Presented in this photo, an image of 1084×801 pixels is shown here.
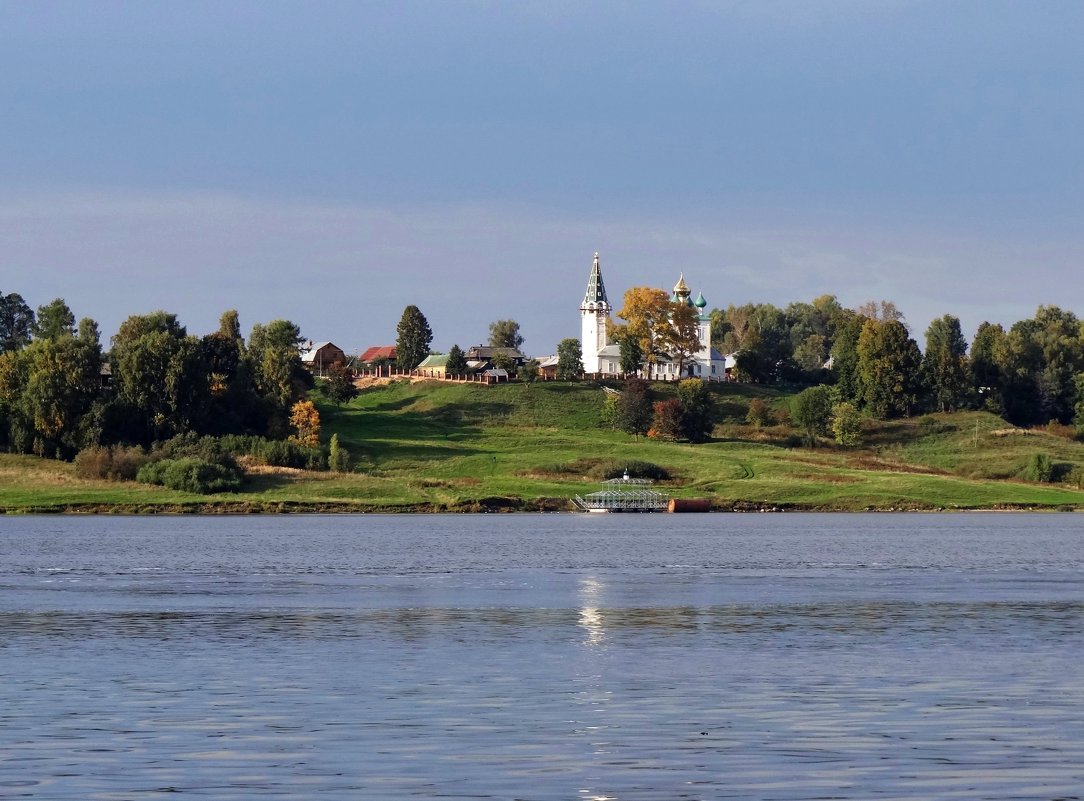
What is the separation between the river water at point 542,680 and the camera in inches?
902

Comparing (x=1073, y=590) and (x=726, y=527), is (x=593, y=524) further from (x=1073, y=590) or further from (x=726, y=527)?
(x=1073, y=590)

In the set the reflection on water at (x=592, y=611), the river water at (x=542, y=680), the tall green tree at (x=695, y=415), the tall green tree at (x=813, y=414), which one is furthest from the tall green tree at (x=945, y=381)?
the reflection on water at (x=592, y=611)

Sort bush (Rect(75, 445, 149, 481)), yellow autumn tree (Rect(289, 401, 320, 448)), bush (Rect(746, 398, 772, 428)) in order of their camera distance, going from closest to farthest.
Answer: bush (Rect(75, 445, 149, 481)) → yellow autumn tree (Rect(289, 401, 320, 448)) → bush (Rect(746, 398, 772, 428))

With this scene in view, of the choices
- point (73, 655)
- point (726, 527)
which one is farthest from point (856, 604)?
point (726, 527)

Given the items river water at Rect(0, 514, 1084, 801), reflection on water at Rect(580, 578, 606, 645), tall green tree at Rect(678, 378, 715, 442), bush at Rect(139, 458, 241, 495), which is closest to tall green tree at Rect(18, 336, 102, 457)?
bush at Rect(139, 458, 241, 495)

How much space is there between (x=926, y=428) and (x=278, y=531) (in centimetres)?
9410

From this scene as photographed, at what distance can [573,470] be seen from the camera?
5969 inches

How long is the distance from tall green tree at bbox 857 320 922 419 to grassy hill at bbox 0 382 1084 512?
162 inches

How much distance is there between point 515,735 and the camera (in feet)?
87.0

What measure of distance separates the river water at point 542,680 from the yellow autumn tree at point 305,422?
271 feet

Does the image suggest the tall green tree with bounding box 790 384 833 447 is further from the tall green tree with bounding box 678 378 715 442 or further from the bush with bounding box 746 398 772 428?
the tall green tree with bounding box 678 378 715 442

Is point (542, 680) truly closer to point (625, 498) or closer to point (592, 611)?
point (592, 611)

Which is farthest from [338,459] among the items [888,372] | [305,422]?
[888,372]

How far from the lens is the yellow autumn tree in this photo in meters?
157
